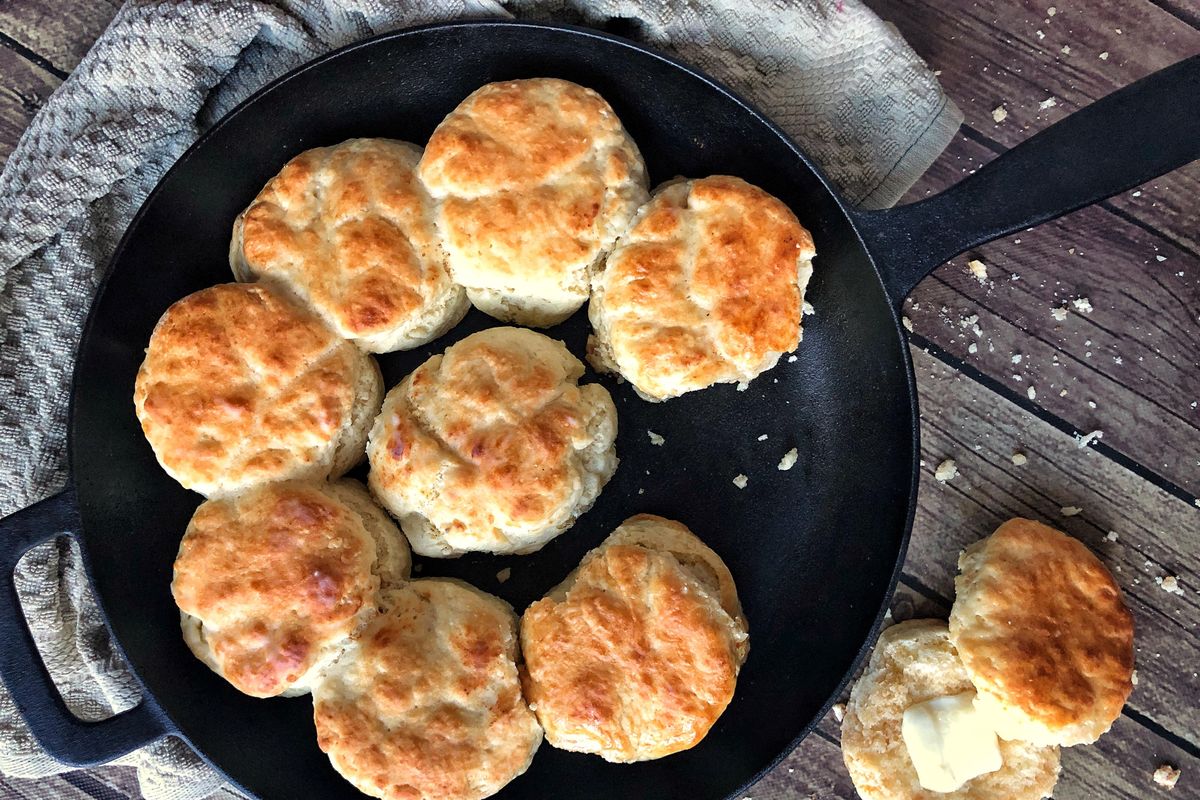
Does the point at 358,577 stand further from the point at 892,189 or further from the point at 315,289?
the point at 892,189

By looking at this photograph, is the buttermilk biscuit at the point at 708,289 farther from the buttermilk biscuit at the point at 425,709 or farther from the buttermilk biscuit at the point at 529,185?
the buttermilk biscuit at the point at 425,709

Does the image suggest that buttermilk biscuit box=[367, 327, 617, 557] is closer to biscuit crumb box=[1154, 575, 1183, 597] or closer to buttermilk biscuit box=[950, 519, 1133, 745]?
buttermilk biscuit box=[950, 519, 1133, 745]

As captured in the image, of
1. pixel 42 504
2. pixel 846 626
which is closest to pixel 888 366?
pixel 846 626

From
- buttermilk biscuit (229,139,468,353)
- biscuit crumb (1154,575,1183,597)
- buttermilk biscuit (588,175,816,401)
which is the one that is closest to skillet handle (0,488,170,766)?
buttermilk biscuit (229,139,468,353)

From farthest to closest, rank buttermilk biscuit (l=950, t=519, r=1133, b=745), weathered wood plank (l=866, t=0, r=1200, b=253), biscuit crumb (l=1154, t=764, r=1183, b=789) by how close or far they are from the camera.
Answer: biscuit crumb (l=1154, t=764, r=1183, b=789) < weathered wood plank (l=866, t=0, r=1200, b=253) < buttermilk biscuit (l=950, t=519, r=1133, b=745)

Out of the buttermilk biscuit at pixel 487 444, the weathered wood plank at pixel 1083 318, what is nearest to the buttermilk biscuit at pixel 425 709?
the buttermilk biscuit at pixel 487 444

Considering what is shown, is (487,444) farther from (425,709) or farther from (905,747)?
(905,747)

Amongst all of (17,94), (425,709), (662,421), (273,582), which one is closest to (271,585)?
(273,582)
